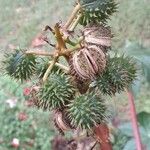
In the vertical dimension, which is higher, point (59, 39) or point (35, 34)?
point (35, 34)

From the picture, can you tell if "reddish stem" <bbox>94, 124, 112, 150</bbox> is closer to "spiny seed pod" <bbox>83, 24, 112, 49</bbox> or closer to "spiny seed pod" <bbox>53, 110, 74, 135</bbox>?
"spiny seed pod" <bbox>53, 110, 74, 135</bbox>

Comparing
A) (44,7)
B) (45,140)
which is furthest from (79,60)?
(44,7)

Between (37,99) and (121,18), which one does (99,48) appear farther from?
(121,18)

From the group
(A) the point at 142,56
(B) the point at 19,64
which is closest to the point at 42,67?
(B) the point at 19,64

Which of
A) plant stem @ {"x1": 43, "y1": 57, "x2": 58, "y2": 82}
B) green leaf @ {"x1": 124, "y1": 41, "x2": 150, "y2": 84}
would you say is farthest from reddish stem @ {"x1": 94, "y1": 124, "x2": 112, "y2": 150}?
green leaf @ {"x1": 124, "y1": 41, "x2": 150, "y2": 84}

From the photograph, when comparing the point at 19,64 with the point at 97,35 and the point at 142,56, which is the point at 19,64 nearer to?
the point at 97,35
